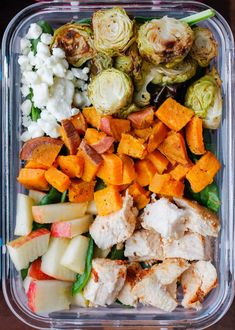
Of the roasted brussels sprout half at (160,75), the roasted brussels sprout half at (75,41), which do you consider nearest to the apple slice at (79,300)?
the roasted brussels sprout half at (160,75)

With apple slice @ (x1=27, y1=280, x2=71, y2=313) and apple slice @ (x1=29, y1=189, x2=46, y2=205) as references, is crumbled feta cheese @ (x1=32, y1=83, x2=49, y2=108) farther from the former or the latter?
apple slice @ (x1=27, y1=280, x2=71, y2=313)

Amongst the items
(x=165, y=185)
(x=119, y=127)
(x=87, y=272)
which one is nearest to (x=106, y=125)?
(x=119, y=127)

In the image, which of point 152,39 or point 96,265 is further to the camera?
point 96,265

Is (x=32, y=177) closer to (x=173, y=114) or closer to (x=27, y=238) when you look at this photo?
(x=27, y=238)

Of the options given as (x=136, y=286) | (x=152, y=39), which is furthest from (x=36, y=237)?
(x=152, y=39)

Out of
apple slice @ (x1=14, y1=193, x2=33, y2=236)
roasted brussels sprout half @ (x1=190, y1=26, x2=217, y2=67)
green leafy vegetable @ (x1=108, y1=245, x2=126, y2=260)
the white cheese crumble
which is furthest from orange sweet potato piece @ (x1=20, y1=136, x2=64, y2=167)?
roasted brussels sprout half @ (x1=190, y1=26, x2=217, y2=67)

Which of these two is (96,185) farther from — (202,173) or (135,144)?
(202,173)

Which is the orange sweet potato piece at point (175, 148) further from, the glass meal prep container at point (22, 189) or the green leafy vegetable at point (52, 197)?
the green leafy vegetable at point (52, 197)
